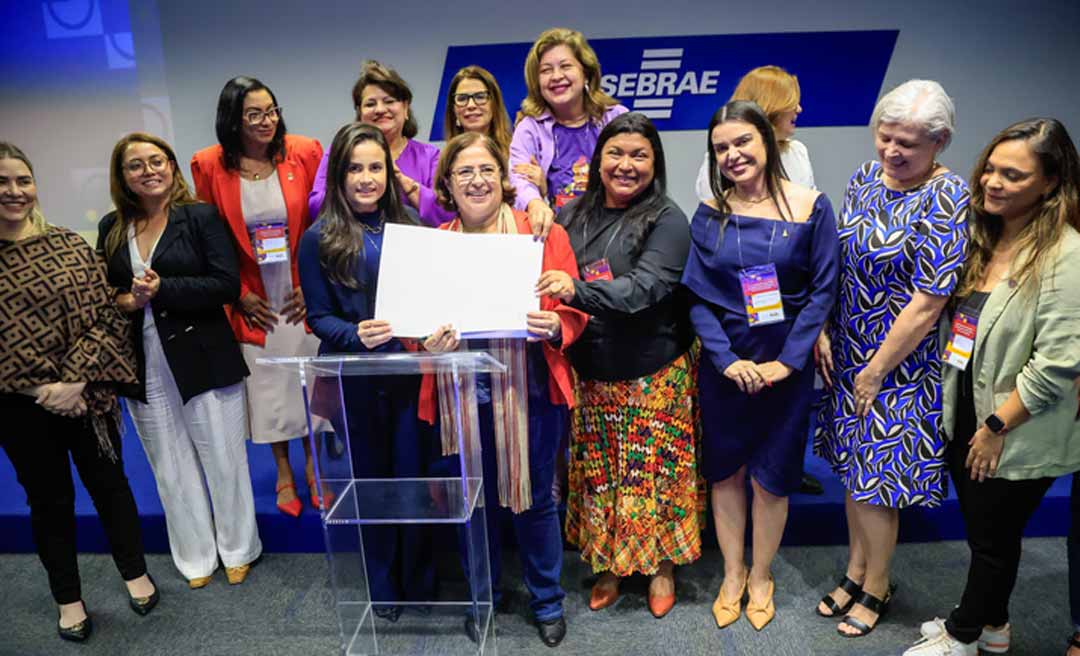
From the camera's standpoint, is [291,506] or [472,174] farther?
[291,506]

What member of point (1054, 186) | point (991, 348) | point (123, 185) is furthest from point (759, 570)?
point (123, 185)

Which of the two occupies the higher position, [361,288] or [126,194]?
[126,194]

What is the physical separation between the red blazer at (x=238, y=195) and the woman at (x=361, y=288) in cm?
66

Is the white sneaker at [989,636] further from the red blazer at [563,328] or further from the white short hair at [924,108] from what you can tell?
the white short hair at [924,108]

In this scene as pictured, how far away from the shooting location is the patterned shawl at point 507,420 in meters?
2.14

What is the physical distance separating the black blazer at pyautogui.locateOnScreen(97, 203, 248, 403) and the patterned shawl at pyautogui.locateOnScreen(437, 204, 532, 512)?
1.01 m

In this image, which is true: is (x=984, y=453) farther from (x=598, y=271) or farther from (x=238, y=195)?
(x=238, y=195)

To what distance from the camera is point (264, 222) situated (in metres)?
2.89

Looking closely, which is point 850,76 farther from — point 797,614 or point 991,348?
point 797,614

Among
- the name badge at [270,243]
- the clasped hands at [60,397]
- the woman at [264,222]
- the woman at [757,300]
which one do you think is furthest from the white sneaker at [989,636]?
the clasped hands at [60,397]

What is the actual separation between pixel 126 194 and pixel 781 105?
2.53 metres

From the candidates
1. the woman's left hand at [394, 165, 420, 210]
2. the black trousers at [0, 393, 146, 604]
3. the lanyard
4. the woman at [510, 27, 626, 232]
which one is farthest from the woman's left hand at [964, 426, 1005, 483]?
the black trousers at [0, 393, 146, 604]

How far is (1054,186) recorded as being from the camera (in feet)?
6.48

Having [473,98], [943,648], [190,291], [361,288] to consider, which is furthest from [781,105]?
[190,291]
